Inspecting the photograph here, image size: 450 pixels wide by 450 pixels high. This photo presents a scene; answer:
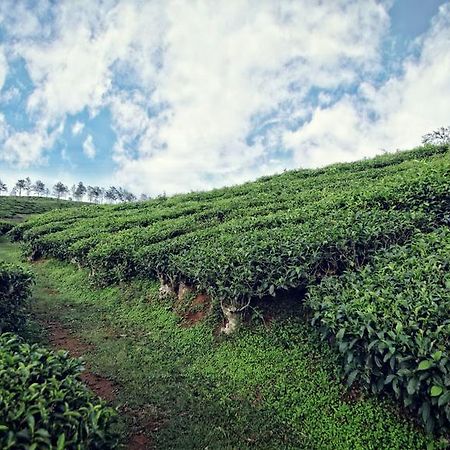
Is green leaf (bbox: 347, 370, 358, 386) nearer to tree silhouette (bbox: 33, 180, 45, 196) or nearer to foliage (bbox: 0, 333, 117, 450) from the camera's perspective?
foliage (bbox: 0, 333, 117, 450)

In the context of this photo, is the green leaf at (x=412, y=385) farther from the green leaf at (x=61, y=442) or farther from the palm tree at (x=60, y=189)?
the palm tree at (x=60, y=189)

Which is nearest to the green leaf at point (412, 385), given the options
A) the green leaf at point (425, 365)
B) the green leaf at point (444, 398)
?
the green leaf at point (425, 365)

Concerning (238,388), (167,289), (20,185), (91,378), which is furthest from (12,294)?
(20,185)

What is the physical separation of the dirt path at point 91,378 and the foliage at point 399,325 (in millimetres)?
3248

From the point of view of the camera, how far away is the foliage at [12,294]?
26.2 feet

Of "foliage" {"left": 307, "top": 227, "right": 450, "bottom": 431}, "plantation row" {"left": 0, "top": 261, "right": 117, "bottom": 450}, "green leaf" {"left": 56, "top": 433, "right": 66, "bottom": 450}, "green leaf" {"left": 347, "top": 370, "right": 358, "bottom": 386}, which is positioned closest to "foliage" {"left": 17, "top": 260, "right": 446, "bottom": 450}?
"green leaf" {"left": 347, "top": 370, "right": 358, "bottom": 386}

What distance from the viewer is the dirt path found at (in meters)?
5.49

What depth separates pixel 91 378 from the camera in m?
7.16

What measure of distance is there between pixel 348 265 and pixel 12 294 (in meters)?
7.58

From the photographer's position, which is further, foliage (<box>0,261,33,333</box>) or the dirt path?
foliage (<box>0,261,33,333</box>)

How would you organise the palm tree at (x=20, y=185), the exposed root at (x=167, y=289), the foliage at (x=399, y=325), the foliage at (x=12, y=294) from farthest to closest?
the palm tree at (x=20, y=185), the exposed root at (x=167, y=289), the foliage at (x=12, y=294), the foliage at (x=399, y=325)

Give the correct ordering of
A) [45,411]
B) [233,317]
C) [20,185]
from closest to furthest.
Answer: [45,411]
[233,317]
[20,185]

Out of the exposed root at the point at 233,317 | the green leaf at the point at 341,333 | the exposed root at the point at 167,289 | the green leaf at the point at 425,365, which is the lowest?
the green leaf at the point at 425,365

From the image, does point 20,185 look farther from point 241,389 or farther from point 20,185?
point 241,389
